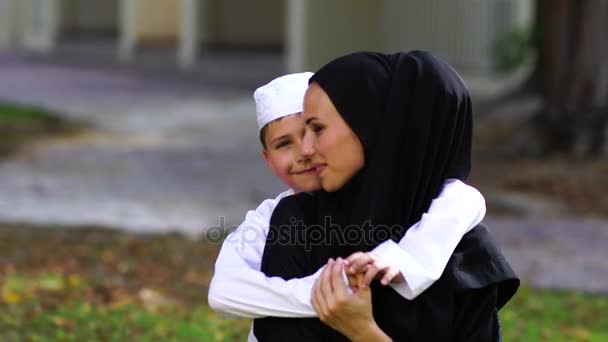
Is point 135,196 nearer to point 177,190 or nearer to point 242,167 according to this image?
point 177,190

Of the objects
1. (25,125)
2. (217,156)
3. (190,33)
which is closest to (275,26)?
(190,33)

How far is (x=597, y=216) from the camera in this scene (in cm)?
990

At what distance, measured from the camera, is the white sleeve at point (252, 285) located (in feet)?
8.73

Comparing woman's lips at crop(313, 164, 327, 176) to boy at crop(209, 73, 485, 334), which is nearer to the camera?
boy at crop(209, 73, 485, 334)

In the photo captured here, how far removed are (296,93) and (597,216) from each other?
732 cm

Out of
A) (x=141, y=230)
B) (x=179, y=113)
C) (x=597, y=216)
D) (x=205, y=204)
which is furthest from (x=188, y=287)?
(x=179, y=113)

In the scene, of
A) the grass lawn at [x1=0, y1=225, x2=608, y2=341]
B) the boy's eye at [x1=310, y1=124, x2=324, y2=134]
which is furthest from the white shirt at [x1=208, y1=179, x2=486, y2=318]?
the grass lawn at [x1=0, y1=225, x2=608, y2=341]

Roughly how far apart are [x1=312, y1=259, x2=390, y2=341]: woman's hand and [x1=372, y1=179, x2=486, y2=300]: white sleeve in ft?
0.28

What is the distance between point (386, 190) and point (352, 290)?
0.22m

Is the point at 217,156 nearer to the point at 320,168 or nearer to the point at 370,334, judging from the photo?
the point at 320,168

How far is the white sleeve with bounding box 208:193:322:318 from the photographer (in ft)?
8.73

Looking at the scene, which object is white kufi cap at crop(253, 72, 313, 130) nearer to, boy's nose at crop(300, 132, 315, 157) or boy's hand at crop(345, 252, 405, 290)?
boy's nose at crop(300, 132, 315, 157)

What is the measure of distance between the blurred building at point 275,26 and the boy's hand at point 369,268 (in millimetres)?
15469

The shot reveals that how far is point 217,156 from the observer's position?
41.3 feet
